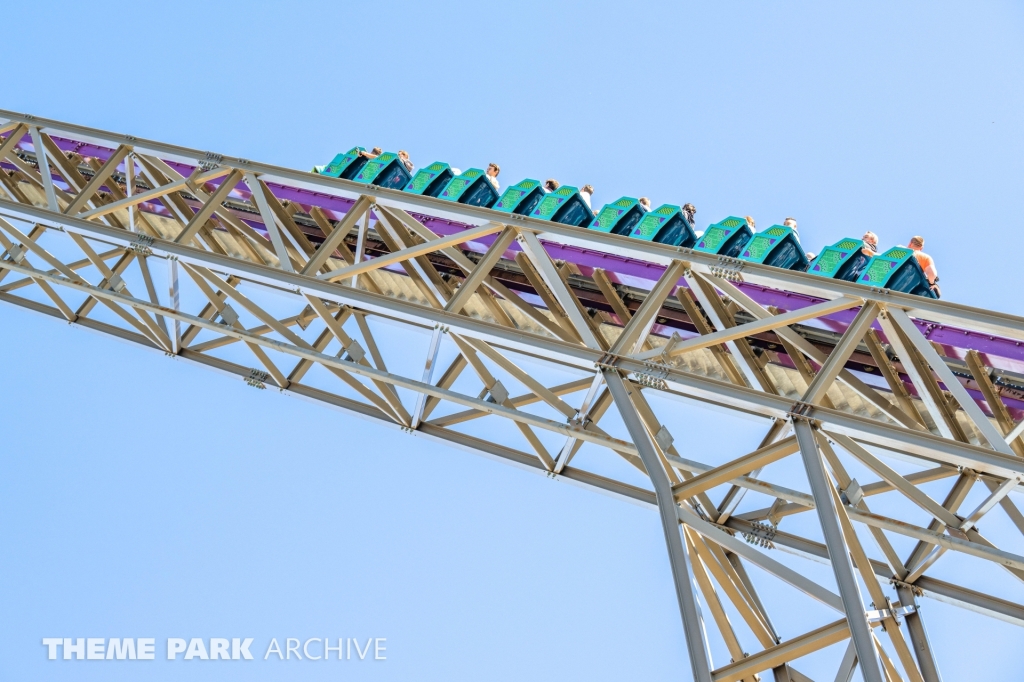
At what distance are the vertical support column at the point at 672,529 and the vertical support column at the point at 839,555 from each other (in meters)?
1.11

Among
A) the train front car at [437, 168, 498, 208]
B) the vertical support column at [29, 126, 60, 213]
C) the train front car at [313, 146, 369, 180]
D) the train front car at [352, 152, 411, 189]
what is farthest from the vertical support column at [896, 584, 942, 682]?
the vertical support column at [29, 126, 60, 213]

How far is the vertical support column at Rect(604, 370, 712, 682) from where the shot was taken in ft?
27.3

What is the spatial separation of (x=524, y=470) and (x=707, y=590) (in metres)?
3.12

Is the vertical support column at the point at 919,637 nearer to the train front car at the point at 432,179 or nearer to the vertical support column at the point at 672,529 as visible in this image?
the vertical support column at the point at 672,529

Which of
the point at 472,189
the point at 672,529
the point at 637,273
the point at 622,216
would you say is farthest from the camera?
the point at 472,189

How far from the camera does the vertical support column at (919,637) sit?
417 inches

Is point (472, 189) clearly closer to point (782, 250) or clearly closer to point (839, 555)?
point (782, 250)

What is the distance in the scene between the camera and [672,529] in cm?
899

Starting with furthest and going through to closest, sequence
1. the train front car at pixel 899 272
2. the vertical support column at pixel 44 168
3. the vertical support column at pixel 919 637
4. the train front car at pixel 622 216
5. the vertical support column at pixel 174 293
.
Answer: the train front car at pixel 622 216, the vertical support column at pixel 44 168, the vertical support column at pixel 174 293, the train front car at pixel 899 272, the vertical support column at pixel 919 637

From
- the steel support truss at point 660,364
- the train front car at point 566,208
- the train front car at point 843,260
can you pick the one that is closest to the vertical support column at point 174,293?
the steel support truss at point 660,364

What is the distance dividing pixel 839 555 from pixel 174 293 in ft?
29.5

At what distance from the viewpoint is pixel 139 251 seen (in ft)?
44.7

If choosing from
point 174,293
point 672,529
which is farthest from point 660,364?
point 174,293

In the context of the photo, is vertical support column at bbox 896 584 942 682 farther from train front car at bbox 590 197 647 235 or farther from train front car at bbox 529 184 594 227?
train front car at bbox 529 184 594 227
